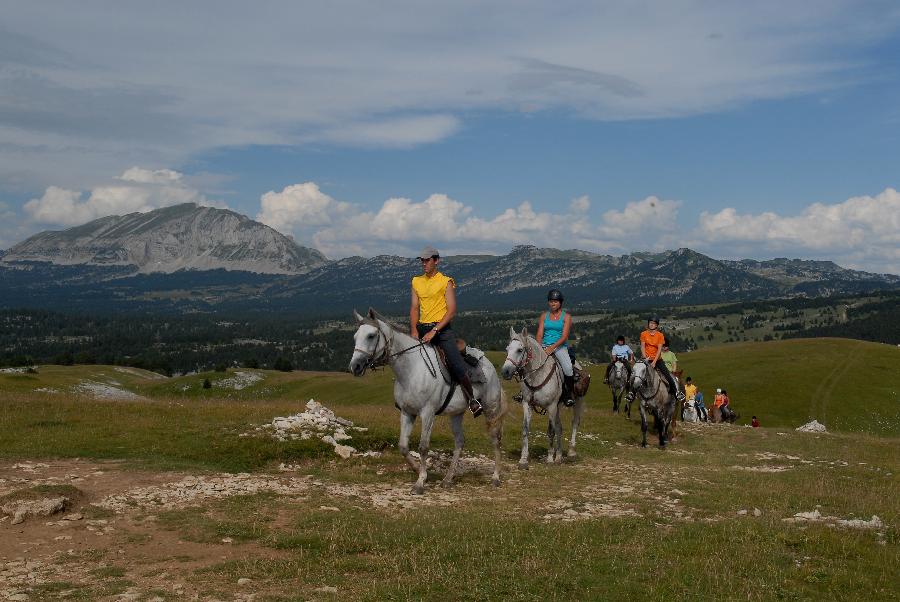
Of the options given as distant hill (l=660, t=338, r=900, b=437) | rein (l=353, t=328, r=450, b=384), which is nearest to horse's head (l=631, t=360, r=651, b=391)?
rein (l=353, t=328, r=450, b=384)

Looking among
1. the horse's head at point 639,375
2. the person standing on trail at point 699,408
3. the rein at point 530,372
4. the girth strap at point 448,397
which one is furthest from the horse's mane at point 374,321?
the person standing on trail at point 699,408

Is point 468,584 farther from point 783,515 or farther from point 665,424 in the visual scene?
point 665,424

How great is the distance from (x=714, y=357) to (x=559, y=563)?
358 feet

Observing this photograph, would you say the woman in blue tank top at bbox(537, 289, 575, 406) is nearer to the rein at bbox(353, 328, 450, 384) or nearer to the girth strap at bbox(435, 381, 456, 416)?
the girth strap at bbox(435, 381, 456, 416)

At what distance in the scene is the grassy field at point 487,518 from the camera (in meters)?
8.78

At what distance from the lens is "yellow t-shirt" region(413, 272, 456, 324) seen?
15.0m

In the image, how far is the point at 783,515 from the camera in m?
13.1

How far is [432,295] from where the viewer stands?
15.1 metres

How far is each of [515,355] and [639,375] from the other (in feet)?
24.1

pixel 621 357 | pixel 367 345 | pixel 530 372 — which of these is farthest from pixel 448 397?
pixel 621 357

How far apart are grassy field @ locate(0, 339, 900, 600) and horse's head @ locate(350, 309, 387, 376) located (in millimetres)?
3074

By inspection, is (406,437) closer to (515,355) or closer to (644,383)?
(515,355)

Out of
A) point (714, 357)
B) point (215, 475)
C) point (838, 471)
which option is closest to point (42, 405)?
point (215, 475)

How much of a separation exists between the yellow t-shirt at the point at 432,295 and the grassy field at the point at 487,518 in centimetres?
438
